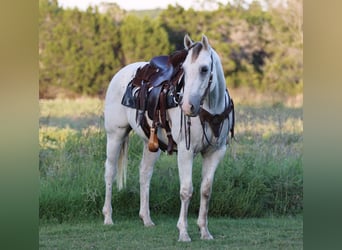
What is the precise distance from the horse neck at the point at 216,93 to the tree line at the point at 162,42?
3250mm

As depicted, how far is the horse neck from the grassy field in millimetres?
838

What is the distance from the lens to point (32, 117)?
2.14 meters

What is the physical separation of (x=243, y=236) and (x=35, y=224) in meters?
2.06

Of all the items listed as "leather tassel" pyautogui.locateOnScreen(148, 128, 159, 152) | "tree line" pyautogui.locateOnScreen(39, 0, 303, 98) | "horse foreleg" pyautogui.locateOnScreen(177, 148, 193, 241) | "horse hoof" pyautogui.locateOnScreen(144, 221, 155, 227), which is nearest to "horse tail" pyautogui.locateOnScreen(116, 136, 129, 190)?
"horse hoof" pyautogui.locateOnScreen(144, 221, 155, 227)

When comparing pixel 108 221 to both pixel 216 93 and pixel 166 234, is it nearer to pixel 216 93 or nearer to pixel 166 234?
pixel 166 234

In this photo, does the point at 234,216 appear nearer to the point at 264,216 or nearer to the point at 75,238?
the point at 264,216

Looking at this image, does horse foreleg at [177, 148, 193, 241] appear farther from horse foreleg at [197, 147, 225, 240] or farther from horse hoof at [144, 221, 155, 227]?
horse hoof at [144, 221, 155, 227]

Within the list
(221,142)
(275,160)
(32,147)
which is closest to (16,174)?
(32,147)

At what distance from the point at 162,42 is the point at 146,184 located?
307 cm

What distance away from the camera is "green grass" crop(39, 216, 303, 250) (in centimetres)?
382

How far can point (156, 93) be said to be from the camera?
3916 millimetres

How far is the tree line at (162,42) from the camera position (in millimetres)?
7277

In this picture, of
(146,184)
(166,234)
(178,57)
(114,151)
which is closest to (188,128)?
(178,57)

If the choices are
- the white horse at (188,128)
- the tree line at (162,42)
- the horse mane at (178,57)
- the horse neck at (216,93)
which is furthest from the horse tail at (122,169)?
the tree line at (162,42)
